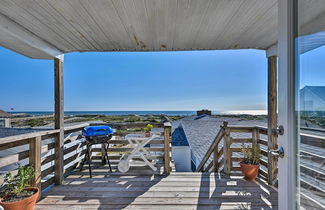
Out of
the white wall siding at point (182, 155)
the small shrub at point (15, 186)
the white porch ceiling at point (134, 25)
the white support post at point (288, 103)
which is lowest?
the white wall siding at point (182, 155)

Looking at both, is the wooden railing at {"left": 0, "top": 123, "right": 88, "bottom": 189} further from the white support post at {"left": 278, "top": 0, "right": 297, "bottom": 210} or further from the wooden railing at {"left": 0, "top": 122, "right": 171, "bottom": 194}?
the white support post at {"left": 278, "top": 0, "right": 297, "bottom": 210}

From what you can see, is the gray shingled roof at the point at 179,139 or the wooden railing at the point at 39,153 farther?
the gray shingled roof at the point at 179,139

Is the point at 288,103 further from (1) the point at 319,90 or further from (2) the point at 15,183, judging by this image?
(2) the point at 15,183

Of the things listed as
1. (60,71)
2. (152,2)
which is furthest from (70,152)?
(152,2)

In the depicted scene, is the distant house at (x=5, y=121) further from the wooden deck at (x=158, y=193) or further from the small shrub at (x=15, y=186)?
the small shrub at (x=15, y=186)

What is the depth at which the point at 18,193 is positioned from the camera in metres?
1.82

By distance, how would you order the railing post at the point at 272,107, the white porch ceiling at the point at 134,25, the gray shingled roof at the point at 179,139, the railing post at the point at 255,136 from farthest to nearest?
1. the gray shingled roof at the point at 179,139
2. the railing post at the point at 255,136
3. the railing post at the point at 272,107
4. the white porch ceiling at the point at 134,25

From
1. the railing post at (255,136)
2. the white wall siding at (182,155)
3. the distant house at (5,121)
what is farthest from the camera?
the white wall siding at (182,155)

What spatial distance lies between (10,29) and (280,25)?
2541mm

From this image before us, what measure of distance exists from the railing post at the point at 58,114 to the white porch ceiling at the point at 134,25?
21 cm

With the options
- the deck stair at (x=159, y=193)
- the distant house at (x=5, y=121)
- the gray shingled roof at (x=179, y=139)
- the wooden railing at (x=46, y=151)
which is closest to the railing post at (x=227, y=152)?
the deck stair at (x=159, y=193)

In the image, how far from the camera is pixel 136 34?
7.21ft

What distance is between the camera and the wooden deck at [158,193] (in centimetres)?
208

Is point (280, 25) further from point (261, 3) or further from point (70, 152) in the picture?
point (70, 152)
